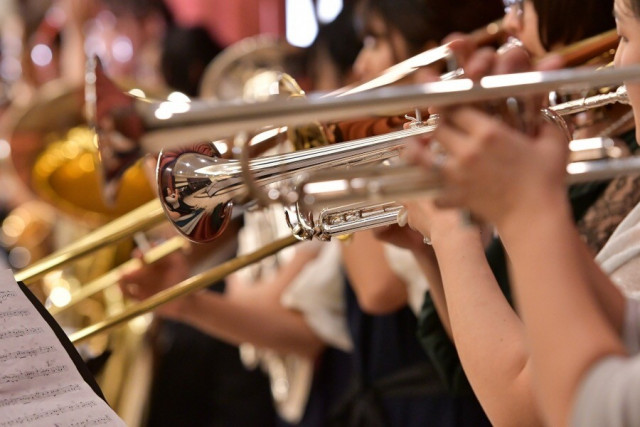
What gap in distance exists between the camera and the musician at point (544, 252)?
27.5 inches

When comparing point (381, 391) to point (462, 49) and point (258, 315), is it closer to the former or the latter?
point (258, 315)

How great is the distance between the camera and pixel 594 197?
138 centimetres

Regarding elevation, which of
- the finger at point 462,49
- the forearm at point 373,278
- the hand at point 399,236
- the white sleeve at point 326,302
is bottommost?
the white sleeve at point 326,302

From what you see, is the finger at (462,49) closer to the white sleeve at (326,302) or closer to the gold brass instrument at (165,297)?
the gold brass instrument at (165,297)

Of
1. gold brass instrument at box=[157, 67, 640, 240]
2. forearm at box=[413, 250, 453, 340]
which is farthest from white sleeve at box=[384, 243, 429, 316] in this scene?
gold brass instrument at box=[157, 67, 640, 240]

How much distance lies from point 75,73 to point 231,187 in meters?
2.54

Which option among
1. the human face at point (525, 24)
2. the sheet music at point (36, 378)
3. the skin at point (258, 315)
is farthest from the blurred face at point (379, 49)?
the sheet music at point (36, 378)

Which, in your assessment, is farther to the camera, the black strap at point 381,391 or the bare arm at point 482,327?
the black strap at point 381,391

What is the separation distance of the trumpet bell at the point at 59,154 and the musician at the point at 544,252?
2053 mm

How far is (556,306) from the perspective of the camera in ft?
Result: 2.32

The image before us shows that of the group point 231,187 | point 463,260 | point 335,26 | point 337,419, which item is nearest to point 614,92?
point 463,260

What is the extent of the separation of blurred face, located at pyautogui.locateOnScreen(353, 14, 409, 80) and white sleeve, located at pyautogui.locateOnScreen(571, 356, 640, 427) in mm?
1226

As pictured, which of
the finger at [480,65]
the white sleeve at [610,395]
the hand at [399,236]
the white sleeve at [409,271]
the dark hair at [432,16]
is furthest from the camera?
the dark hair at [432,16]

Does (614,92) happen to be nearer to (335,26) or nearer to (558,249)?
(558,249)
